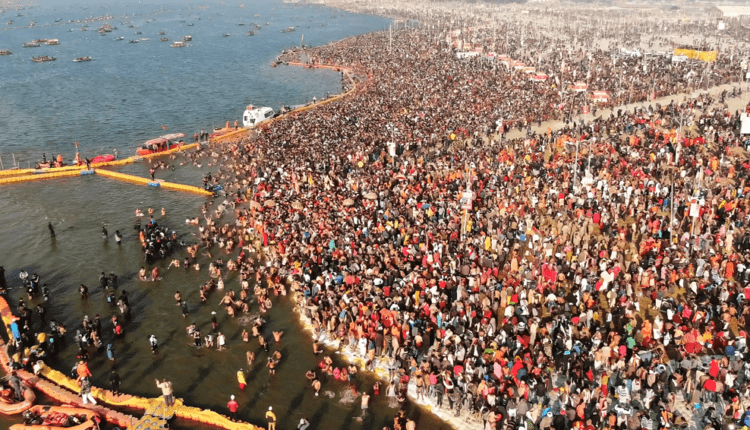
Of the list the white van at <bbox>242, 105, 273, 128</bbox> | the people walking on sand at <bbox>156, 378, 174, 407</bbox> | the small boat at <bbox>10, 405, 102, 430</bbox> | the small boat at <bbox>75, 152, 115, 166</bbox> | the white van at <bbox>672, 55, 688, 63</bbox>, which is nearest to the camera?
the small boat at <bbox>10, 405, 102, 430</bbox>

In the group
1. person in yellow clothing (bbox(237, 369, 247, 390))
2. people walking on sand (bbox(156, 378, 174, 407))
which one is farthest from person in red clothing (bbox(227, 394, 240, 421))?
people walking on sand (bbox(156, 378, 174, 407))

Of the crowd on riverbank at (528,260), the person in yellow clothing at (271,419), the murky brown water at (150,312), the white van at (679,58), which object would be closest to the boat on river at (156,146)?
the crowd on riverbank at (528,260)

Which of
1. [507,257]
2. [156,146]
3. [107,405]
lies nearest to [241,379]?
[107,405]

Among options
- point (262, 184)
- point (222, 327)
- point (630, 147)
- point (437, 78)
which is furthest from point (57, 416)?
point (437, 78)

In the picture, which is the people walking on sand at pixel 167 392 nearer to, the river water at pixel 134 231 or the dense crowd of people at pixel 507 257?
the river water at pixel 134 231

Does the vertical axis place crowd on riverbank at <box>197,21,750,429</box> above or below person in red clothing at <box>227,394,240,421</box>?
above

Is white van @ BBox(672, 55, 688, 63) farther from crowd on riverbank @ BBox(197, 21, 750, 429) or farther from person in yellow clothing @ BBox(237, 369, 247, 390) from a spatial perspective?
person in yellow clothing @ BBox(237, 369, 247, 390)

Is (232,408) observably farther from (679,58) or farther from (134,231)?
(679,58)
